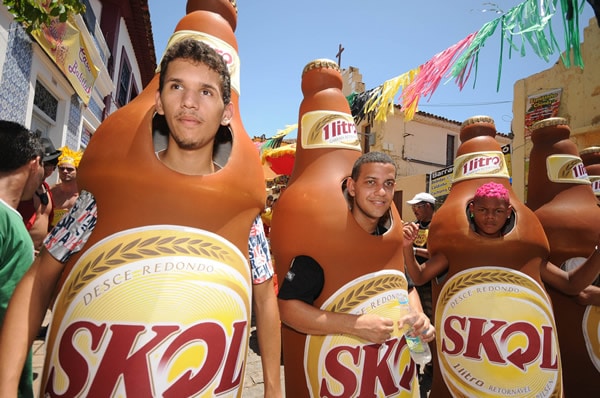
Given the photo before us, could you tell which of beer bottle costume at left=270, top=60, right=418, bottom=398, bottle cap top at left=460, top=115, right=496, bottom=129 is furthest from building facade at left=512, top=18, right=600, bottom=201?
beer bottle costume at left=270, top=60, right=418, bottom=398

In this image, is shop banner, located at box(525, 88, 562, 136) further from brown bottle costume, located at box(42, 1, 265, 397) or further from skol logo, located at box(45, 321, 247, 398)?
skol logo, located at box(45, 321, 247, 398)

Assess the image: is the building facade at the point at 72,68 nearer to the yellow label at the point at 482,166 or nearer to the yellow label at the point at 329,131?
the yellow label at the point at 329,131

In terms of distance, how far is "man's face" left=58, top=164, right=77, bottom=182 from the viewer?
15.1 ft

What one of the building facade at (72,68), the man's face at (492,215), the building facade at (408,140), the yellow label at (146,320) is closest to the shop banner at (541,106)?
the building facade at (408,140)

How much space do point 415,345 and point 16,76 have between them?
6128 millimetres

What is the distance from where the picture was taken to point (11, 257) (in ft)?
6.33

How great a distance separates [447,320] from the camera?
9.29 feet

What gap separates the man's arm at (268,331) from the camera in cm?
167

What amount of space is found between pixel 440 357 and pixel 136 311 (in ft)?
8.21

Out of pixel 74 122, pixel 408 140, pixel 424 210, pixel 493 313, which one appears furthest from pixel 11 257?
pixel 408 140

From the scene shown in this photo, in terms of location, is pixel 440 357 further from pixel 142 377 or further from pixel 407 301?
pixel 142 377

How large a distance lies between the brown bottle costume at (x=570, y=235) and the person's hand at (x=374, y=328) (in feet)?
7.79

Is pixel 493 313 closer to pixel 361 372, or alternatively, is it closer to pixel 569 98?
pixel 361 372

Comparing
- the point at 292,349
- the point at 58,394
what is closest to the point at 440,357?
the point at 292,349
